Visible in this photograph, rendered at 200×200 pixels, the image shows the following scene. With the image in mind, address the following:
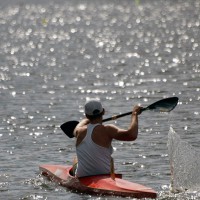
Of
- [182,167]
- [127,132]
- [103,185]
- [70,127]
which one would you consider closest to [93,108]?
[127,132]

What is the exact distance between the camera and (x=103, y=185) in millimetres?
17719

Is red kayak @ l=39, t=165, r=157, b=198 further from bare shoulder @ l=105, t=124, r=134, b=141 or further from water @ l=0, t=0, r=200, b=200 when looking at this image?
bare shoulder @ l=105, t=124, r=134, b=141

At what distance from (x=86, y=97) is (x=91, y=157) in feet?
58.2

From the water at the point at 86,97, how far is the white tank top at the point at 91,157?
1.85 ft

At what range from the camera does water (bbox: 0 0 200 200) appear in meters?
21.1

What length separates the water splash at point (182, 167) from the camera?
61.6 ft

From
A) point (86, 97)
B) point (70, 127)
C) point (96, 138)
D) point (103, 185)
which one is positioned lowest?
point (103, 185)

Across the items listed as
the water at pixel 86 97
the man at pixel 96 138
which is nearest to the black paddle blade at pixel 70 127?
the water at pixel 86 97

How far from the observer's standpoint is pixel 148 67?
164 feet

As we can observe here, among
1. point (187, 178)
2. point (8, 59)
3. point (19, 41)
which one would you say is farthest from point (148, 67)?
point (19, 41)

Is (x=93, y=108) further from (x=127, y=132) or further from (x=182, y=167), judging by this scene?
(x=182, y=167)

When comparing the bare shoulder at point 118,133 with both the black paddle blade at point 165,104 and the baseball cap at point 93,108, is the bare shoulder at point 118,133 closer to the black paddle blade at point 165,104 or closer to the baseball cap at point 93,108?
the baseball cap at point 93,108

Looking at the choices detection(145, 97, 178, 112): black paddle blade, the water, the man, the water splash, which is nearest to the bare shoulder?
the man

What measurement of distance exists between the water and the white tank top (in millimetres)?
564
